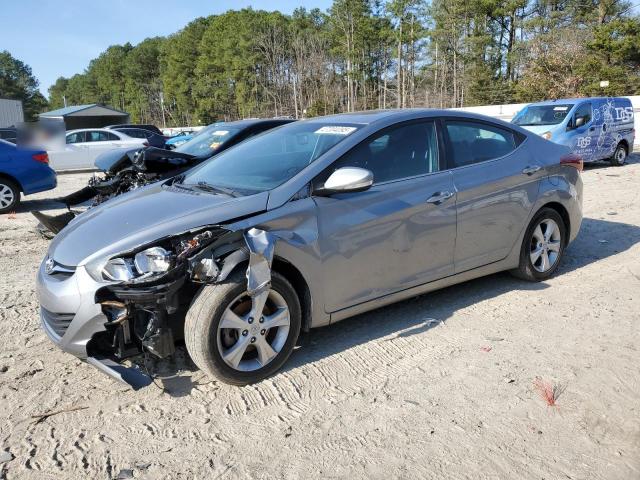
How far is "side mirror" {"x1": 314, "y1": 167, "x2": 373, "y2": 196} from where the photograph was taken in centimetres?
343

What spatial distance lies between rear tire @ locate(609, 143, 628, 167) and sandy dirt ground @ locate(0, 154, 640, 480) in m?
11.1

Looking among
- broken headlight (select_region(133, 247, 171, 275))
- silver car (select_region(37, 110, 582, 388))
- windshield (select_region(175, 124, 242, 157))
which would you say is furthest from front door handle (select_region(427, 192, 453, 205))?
windshield (select_region(175, 124, 242, 157))

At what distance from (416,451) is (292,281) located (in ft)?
4.17

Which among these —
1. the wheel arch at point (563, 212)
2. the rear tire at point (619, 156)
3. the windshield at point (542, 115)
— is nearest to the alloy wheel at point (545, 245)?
the wheel arch at point (563, 212)

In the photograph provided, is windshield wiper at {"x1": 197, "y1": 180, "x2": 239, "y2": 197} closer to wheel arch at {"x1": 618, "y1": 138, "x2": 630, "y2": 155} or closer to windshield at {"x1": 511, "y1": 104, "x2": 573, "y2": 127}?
windshield at {"x1": 511, "y1": 104, "x2": 573, "y2": 127}

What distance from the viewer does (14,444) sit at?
2.76 m

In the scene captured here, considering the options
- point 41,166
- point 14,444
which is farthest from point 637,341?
point 41,166

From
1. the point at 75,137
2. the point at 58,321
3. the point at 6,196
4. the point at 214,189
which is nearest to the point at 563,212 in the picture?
the point at 214,189

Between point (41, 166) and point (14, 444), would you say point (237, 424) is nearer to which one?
point (14, 444)

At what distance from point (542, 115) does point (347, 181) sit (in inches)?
475

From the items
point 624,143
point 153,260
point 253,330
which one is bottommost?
point 624,143

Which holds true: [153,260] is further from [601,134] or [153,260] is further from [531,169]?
[601,134]

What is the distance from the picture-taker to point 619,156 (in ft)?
46.7

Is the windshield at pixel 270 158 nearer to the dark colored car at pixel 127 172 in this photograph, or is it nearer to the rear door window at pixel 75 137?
the dark colored car at pixel 127 172
